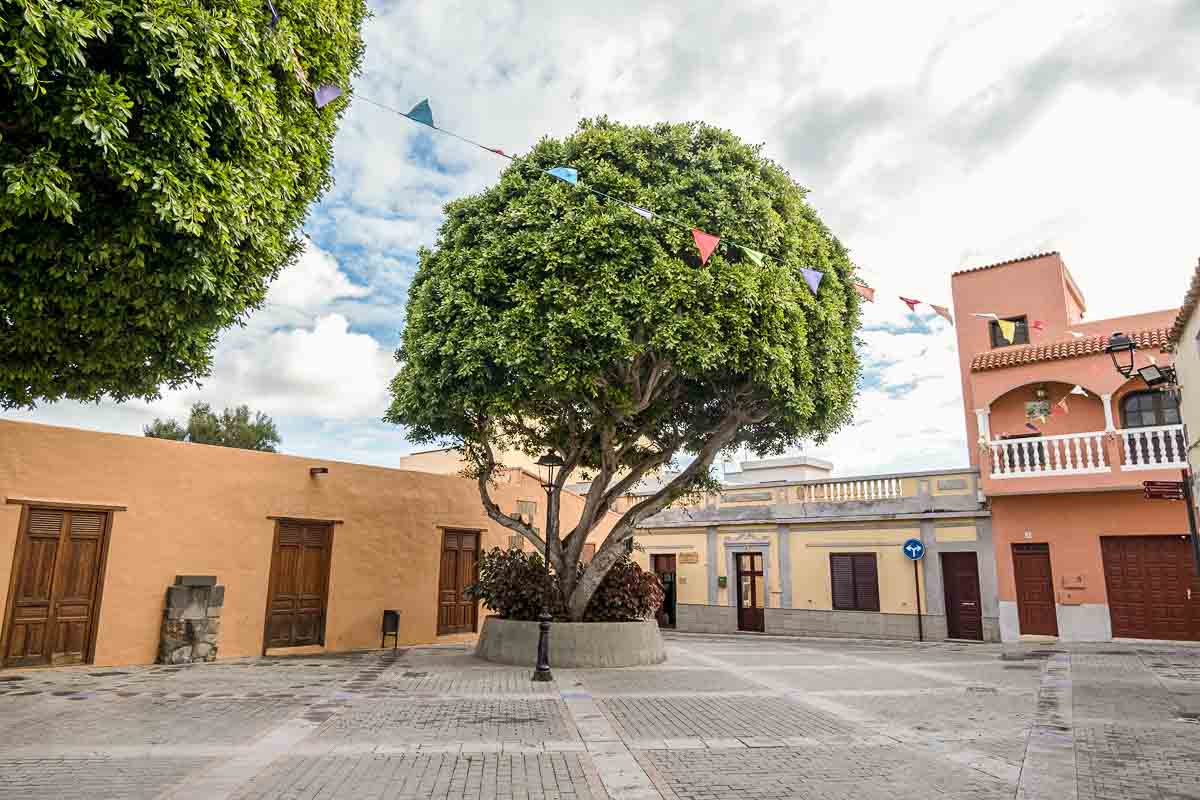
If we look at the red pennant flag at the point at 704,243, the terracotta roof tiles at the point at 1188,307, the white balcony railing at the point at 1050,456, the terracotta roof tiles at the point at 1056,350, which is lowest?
the white balcony railing at the point at 1050,456

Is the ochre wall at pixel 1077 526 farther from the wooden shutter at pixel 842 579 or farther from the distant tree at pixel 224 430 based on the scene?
the distant tree at pixel 224 430

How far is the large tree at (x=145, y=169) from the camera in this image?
480 cm

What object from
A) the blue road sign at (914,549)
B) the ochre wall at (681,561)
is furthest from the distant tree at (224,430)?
the blue road sign at (914,549)

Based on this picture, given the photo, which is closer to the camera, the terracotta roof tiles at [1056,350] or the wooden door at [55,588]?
the wooden door at [55,588]

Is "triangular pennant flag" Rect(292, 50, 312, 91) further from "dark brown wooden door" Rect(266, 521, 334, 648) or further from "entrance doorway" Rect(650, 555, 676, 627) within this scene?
"entrance doorway" Rect(650, 555, 676, 627)

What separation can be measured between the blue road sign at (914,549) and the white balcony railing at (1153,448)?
4715 millimetres

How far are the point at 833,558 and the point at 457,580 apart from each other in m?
10.2

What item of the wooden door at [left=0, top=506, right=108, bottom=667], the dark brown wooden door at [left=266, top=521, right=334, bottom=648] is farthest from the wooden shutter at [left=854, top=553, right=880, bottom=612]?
the wooden door at [left=0, top=506, right=108, bottom=667]

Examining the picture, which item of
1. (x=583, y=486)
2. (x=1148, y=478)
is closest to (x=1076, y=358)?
(x=1148, y=478)

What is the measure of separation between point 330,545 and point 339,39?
921 cm

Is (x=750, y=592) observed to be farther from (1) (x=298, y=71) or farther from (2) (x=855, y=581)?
(1) (x=298, y=71)

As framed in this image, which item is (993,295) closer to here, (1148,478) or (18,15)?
(1148,478)

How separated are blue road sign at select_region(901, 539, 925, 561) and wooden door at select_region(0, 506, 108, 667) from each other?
16.9m

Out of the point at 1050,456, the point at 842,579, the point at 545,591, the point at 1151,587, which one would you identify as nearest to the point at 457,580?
the point at 545,591
